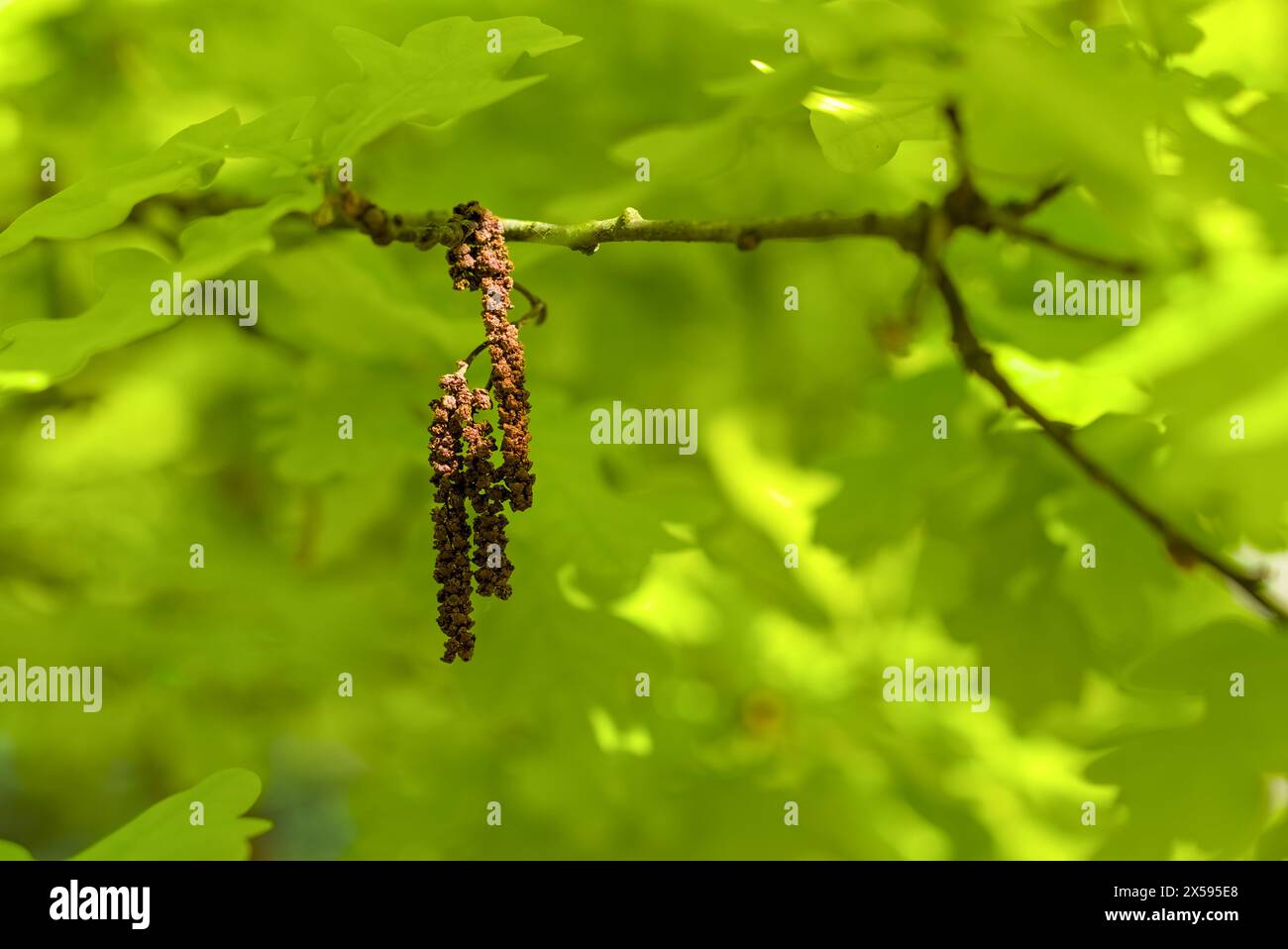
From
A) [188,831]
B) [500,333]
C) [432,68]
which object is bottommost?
[188,831]

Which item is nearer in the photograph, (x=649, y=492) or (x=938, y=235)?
(x=938, y=235)

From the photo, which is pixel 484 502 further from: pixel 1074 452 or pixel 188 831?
pixel 1074 452

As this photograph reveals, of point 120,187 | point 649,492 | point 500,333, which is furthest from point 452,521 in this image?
point 649,492

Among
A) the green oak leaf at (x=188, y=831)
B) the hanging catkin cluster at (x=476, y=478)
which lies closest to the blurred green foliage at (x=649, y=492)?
the green oak leaf at (x=188, y=831)

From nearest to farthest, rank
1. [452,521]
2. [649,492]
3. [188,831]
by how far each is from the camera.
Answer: [452,521] < [188,831] < [649,492]

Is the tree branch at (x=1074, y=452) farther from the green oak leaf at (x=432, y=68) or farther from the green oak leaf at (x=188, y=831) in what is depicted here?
the green oak leaf at (x=188, y=831)

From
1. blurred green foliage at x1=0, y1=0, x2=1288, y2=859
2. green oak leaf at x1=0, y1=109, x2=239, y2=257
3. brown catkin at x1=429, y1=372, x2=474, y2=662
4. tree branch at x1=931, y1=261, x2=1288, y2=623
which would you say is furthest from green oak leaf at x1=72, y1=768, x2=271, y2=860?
tree branch at x1=931, y1=261, x2=1288, y2=623

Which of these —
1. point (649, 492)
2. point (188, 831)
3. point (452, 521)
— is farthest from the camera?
point (649, 492)
